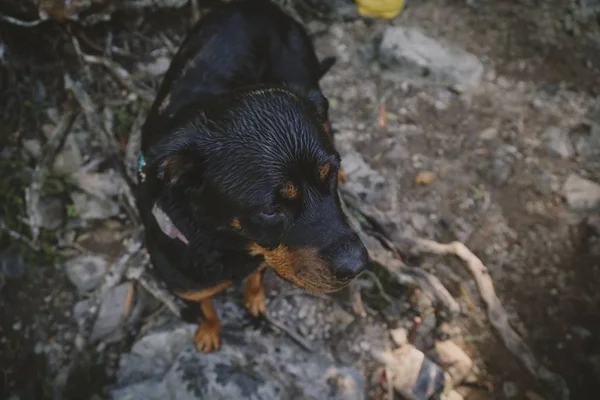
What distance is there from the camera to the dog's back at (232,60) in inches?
109

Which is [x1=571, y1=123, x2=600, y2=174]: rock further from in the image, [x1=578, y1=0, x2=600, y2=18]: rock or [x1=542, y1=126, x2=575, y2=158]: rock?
[x1=578, y1=0, x2=600, y2=18]: rock

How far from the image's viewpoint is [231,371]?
2830 mm

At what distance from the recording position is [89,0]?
3.65 meters

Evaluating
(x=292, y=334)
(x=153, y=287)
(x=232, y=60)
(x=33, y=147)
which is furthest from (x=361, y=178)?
(x=33, y=147)

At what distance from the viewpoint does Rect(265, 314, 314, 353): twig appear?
3.08 metres

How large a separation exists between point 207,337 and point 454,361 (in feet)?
5.18

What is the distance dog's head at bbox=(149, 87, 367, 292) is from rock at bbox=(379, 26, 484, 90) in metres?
2.45

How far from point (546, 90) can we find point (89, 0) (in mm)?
3853

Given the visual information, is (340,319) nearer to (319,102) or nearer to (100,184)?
(319,102)

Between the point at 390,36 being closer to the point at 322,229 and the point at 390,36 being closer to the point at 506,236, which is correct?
the point at 506,236

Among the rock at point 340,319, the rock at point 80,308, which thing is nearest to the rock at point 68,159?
the rock at point 80,308

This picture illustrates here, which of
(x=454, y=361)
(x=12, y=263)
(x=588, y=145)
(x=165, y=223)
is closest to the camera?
(x=165, y=223)

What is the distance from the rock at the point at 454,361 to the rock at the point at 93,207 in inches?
98.1

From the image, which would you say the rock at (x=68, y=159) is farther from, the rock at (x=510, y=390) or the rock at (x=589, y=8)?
the rock at (x=589, y=8)
